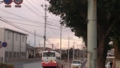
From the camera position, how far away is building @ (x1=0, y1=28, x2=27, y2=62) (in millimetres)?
67188

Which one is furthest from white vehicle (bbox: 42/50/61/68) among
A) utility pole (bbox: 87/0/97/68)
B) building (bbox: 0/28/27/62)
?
utility pole (bbox: 87/0/97/68)

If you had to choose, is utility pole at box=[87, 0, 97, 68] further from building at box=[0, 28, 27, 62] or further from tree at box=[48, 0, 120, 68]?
building at box=[0, 28, 27, 62]

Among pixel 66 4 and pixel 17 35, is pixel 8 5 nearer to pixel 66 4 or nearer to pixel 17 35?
pixel 66 4

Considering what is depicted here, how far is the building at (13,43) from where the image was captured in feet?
220

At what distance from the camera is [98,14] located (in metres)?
11.7

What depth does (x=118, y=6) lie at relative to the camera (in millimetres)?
11477

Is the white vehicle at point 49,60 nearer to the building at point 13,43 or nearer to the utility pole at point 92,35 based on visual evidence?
the building at point 13,43

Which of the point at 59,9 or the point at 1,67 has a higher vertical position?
the point at 59,9

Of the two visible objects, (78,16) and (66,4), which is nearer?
(66,4)

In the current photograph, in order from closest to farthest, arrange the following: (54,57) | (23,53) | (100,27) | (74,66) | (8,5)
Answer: (100,27) → (8,5) → (54,57) → (74,66) → (23,53)

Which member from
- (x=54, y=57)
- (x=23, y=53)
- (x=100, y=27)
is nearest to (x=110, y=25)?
(x=100, y=27)

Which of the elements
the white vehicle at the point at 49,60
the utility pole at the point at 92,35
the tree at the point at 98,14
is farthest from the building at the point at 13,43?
the utility pole at the point at 92,35

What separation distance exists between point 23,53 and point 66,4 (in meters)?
77.4

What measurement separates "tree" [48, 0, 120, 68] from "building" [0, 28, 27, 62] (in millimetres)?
51704
